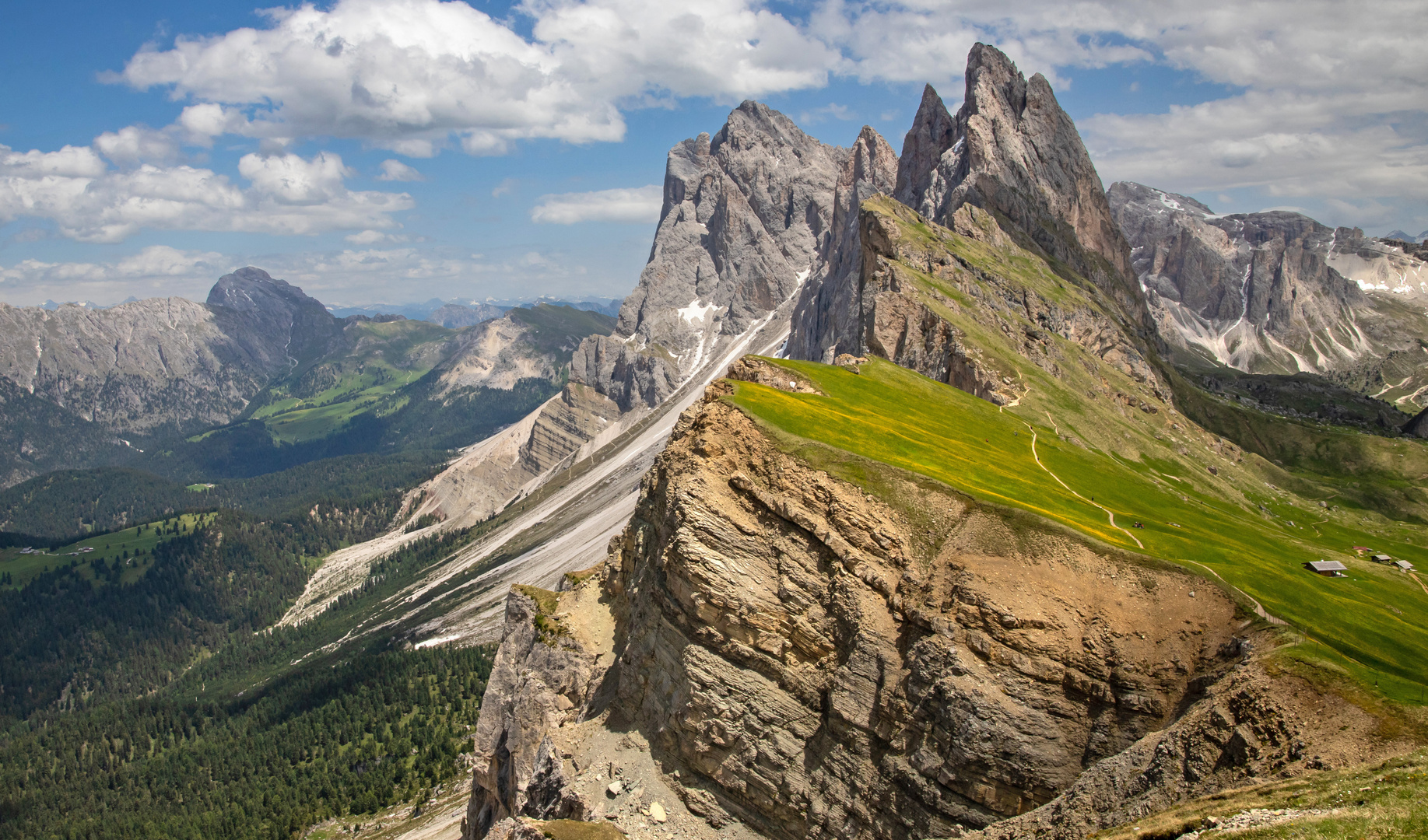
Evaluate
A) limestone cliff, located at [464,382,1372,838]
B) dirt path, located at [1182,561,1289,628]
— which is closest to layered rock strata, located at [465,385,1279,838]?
limestone cliff, located at [464,382,1372,838]

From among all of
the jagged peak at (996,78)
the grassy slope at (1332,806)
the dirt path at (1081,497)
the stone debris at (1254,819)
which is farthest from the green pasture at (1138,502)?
the jagged peak at (996,78)

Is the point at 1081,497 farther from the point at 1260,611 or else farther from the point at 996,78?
the point at 996,78

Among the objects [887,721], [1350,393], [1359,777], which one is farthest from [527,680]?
[1350,393]

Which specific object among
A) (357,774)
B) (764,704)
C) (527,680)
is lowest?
(357,774)

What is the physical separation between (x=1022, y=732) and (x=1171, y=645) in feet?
23.5

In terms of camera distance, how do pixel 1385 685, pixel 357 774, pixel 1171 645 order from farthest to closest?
1. pixel 357 774
2. pixel 1171 645
3. pixel 1385 685

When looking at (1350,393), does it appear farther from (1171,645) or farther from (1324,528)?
(1171,645)

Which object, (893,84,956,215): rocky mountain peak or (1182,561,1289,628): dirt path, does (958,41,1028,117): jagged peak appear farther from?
(1182,561,1289,628): dirt path

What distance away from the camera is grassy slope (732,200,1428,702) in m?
37.9

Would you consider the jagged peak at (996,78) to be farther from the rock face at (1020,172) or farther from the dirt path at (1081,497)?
the dirt path at (1081,497)

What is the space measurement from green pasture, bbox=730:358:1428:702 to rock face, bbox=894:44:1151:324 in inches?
2886

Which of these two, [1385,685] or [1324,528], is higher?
[1385,685]

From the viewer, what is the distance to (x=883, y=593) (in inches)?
1453

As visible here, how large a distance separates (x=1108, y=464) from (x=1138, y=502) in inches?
562
